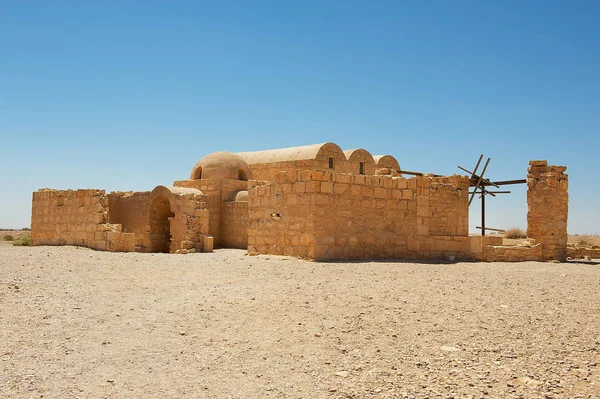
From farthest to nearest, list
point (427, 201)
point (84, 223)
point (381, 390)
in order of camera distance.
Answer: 1. point (84, 223)
2. point (427, 201)
3. point (381, 390)

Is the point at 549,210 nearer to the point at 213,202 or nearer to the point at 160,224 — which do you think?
the point at 213,202

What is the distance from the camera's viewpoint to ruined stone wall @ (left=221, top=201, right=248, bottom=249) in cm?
1789

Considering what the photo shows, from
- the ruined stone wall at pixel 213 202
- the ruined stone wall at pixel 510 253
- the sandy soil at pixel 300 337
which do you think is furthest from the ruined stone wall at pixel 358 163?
the sandy soil at pixel 300 337

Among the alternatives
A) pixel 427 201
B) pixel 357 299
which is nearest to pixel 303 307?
A: pixel 357 299

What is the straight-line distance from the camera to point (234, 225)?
1827cm

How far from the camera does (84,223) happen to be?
1533 centimetres

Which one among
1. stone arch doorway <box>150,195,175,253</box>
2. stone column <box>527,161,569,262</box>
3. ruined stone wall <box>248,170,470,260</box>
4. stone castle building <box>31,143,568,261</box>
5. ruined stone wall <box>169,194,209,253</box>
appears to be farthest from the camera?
stone arch doorway <box>150,195,175,253</box>

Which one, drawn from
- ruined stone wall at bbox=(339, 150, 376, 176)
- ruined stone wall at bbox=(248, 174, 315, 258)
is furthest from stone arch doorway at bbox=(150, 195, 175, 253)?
ruined stone wall at bbox=(339, 150, 376, 176)

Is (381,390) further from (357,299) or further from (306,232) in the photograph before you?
(306,232)

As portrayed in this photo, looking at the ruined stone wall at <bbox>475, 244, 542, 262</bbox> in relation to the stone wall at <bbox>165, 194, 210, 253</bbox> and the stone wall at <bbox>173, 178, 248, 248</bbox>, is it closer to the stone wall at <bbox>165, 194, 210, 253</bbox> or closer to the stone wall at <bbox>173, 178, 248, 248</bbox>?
the stone wall at <bbox>165, 194, 210, 253</bbox>

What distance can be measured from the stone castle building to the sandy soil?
2.38 metres

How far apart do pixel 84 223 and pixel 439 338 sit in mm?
13145

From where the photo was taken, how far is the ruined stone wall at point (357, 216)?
32.6 feet

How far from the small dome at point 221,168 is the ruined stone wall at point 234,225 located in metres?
1.61
